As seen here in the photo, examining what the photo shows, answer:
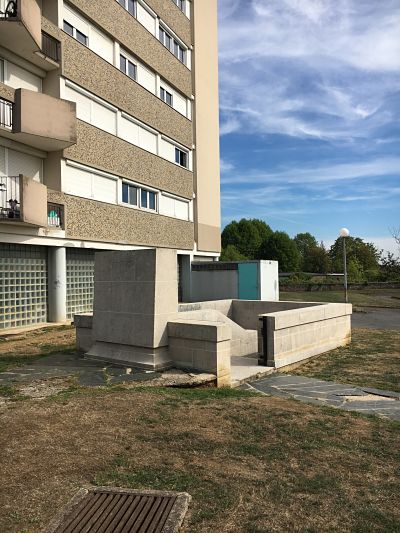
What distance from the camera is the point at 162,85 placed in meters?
25.9

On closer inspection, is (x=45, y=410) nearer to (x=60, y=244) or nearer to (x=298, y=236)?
(x=60, y=244)

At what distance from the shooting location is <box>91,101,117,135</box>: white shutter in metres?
19.5

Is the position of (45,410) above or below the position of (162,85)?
below

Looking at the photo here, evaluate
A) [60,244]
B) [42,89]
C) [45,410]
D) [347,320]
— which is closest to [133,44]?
[42,89]

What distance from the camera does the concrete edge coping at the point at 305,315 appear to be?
9621 millimetres

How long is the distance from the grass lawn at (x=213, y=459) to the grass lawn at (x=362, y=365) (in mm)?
2894

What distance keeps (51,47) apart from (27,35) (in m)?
2.00

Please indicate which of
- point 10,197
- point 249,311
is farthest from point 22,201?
point 249,311

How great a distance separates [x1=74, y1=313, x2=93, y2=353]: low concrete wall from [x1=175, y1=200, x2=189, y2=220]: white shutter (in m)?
17.8

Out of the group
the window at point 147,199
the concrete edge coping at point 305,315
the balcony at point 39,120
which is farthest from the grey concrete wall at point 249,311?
the window at point 147,199

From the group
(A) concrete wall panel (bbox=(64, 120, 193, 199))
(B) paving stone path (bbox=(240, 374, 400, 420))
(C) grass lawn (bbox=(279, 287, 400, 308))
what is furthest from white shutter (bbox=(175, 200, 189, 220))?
(B) paving stone path (bbox=(240, 374, 400, 420))

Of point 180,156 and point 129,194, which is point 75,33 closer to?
point 129,194

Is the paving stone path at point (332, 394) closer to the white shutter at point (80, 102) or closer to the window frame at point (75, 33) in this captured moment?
the white shutter at point (80, 102)

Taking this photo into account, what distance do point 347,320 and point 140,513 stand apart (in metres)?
10.9
